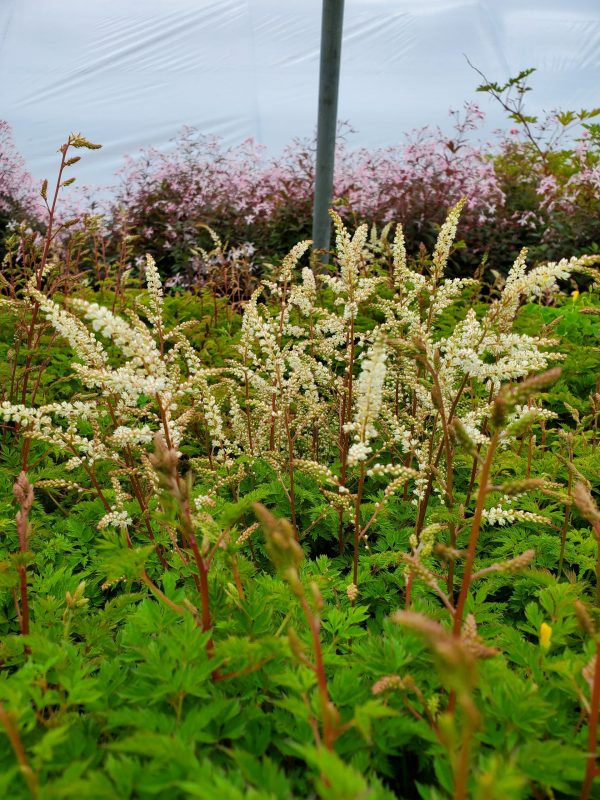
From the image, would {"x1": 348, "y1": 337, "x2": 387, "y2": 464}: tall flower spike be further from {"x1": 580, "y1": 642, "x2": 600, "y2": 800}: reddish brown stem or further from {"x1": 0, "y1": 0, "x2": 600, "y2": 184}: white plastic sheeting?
{"x1": 0, "y1": 0, "x2": 600, "y2": 184}: white plastic sheeting

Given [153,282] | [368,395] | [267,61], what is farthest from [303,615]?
[267,61]

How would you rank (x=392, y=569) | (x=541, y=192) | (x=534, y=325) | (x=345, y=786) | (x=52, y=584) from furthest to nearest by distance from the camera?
(x=541, y=192) → (x=534, y=325) → (x=392, y=569) → (x=52, y=584) → (x=345, y=786)

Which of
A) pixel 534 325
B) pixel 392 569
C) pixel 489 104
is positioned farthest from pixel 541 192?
pixel 489 104

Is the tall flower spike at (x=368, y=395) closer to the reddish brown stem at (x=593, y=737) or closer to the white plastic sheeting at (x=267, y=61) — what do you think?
the reddish brown stem at (x=593, y=737)

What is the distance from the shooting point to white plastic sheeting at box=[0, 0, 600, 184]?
15.0m

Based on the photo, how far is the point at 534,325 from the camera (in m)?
4.12

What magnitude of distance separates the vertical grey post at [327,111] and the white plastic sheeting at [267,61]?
34.4 feet

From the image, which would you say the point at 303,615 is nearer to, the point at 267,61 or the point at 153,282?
the point at 153,282

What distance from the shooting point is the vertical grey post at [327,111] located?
5159 mm

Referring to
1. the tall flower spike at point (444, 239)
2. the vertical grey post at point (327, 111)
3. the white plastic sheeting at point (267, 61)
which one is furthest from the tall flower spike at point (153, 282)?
the white plastic sheeting at point (267, 61)

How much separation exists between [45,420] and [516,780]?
158cm

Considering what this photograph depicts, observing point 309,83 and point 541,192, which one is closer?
point 541,192

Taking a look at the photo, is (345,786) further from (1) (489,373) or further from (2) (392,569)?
→ (2) (392,569)

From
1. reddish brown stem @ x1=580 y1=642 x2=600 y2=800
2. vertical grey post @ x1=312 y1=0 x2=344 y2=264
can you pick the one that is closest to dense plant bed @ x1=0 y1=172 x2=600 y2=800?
reddish brown stem @ x1=580 y1=642 x2=600 y2=800
